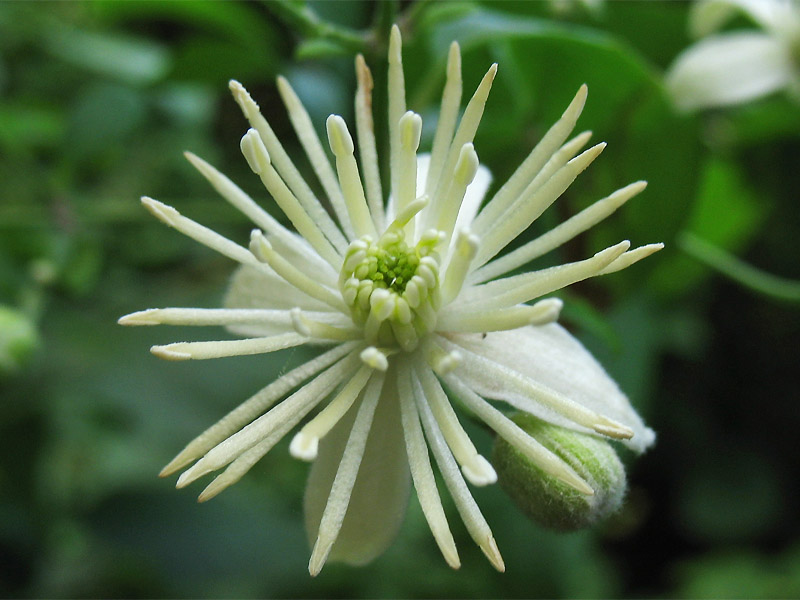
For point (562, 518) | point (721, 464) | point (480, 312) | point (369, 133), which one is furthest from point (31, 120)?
point (721, 464)

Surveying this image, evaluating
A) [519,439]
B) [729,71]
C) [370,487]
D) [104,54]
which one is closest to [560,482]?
[519,439]

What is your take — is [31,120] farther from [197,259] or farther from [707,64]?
[707,64]

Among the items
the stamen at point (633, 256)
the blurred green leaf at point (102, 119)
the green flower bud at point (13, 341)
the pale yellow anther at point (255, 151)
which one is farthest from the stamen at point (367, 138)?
the blurred green leaf at point (102, 119)

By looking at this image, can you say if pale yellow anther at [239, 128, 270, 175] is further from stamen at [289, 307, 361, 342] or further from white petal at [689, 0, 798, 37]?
white petal at [689, 0, 798, 37]

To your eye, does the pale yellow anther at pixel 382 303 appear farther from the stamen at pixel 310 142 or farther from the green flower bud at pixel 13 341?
the green flower bud at pixel 13 341

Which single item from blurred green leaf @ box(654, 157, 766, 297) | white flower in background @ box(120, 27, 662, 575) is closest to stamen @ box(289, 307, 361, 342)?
white flower in background @ box(120, 27, 662, 575)

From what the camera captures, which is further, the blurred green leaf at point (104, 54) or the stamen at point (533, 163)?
the blurred green leaf at point (104, 54)

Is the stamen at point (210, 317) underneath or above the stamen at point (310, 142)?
underneath
